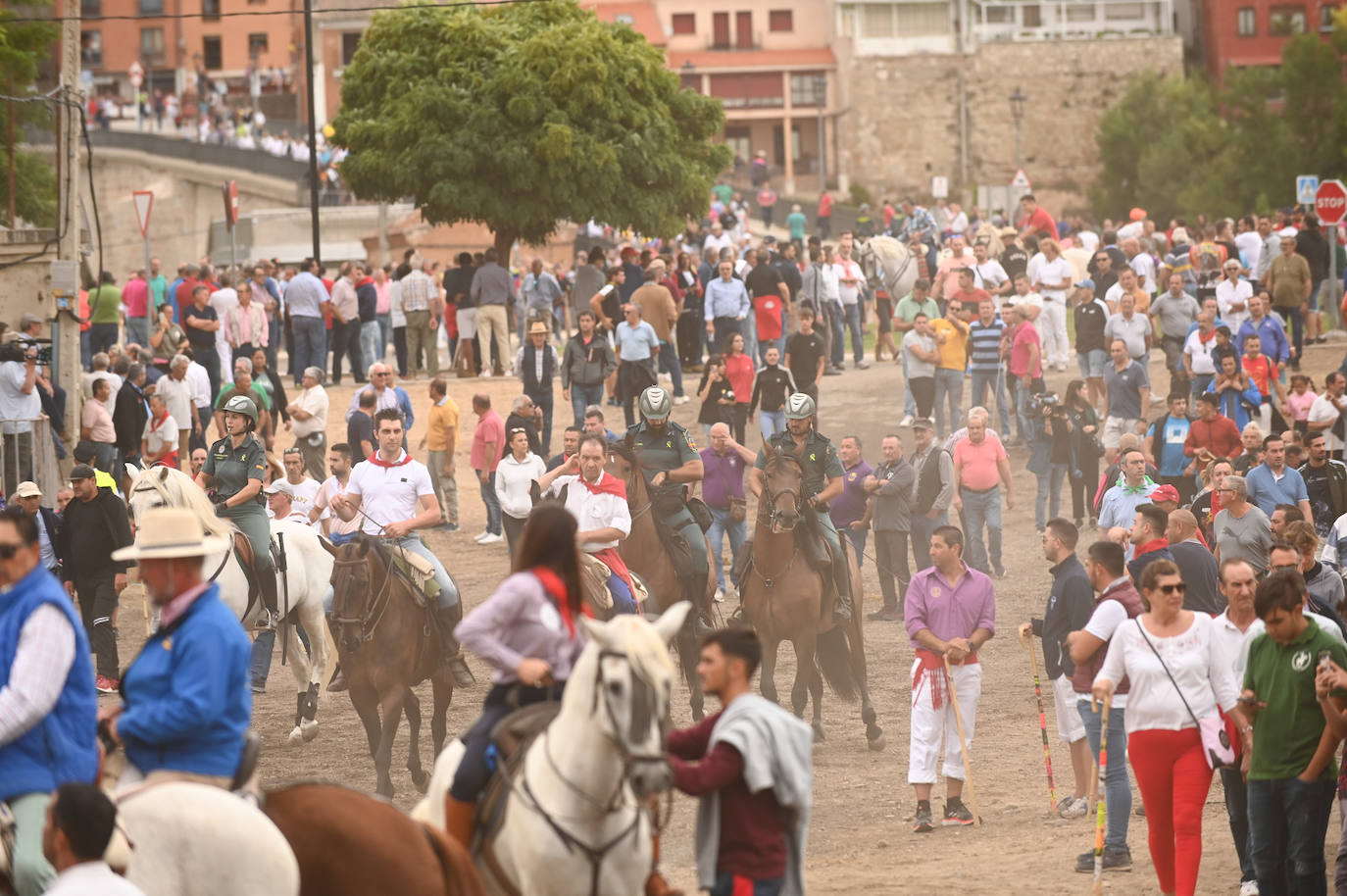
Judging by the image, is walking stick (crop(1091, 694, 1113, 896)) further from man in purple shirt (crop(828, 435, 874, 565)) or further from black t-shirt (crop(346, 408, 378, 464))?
black t-shirt (crop(346, 408, 378, 464))

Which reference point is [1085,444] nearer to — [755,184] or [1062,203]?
[755,184]

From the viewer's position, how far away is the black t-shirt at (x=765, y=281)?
29078 mm

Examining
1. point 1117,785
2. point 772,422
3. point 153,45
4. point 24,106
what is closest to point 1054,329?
point 772,422

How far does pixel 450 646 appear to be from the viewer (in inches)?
563

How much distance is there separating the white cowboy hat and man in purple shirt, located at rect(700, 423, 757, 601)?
40.6ft

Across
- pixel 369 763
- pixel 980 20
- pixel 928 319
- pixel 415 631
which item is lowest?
pixel 369 763

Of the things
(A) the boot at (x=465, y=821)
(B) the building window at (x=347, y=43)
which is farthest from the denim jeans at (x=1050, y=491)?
(B) the building window at (x=347, y=43)

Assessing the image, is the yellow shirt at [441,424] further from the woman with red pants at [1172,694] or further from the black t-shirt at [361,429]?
the woman with red pants at [1172,694]

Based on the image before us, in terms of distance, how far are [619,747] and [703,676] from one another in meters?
0.63

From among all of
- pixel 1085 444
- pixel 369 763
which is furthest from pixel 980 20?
pixel 369 763

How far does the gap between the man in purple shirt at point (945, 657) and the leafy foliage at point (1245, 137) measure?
4688cm

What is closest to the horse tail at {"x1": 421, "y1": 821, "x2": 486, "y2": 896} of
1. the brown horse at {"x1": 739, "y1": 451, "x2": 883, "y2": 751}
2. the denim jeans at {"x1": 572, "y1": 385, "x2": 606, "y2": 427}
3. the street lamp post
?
the brown horse at {"x1": 739, "y1": 451, "x2": 883, "y2": 751}

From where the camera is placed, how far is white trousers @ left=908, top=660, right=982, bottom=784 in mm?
13000

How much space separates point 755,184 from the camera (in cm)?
6438
